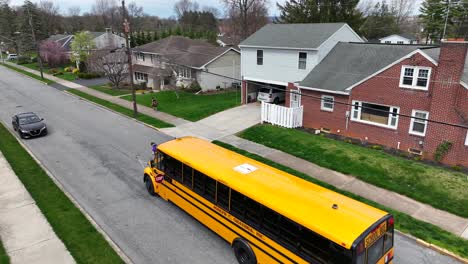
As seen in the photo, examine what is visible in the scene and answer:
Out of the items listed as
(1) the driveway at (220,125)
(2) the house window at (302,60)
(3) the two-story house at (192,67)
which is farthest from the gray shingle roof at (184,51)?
(2) the house window at (302,60)

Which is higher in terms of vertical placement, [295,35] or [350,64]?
[295,35]

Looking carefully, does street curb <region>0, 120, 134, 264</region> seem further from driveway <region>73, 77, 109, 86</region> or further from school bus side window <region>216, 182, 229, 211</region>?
driveway <region>73, 77, 109, 86</region>

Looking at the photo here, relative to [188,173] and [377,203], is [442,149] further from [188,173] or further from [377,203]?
[188,173]

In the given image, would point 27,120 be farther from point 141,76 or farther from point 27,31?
point 27,31

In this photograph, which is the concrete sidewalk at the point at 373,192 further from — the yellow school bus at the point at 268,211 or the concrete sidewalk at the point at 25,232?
the concrete sidewalk at the point at 25,232

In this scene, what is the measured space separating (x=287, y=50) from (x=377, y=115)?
29.1ft

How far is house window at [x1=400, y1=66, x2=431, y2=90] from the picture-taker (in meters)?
16.6

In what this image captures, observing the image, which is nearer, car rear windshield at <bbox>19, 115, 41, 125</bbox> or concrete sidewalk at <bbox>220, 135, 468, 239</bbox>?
concrete sidewalk at <bbox>220, 135, 468, 239</bbox>

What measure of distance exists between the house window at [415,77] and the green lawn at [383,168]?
3798mm

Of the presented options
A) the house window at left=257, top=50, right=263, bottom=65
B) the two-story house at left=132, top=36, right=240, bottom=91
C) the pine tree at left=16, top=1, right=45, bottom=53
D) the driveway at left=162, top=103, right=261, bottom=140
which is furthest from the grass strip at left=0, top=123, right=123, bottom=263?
the pine tree at left=16, top=1, right=45, bottom=53

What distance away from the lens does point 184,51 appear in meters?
41.2

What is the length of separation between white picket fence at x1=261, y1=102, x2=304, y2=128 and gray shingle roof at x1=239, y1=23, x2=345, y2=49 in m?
5.06

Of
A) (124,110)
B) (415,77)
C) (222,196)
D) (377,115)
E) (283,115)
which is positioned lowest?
(124,110)

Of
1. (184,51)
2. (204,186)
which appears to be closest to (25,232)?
(204,186)
